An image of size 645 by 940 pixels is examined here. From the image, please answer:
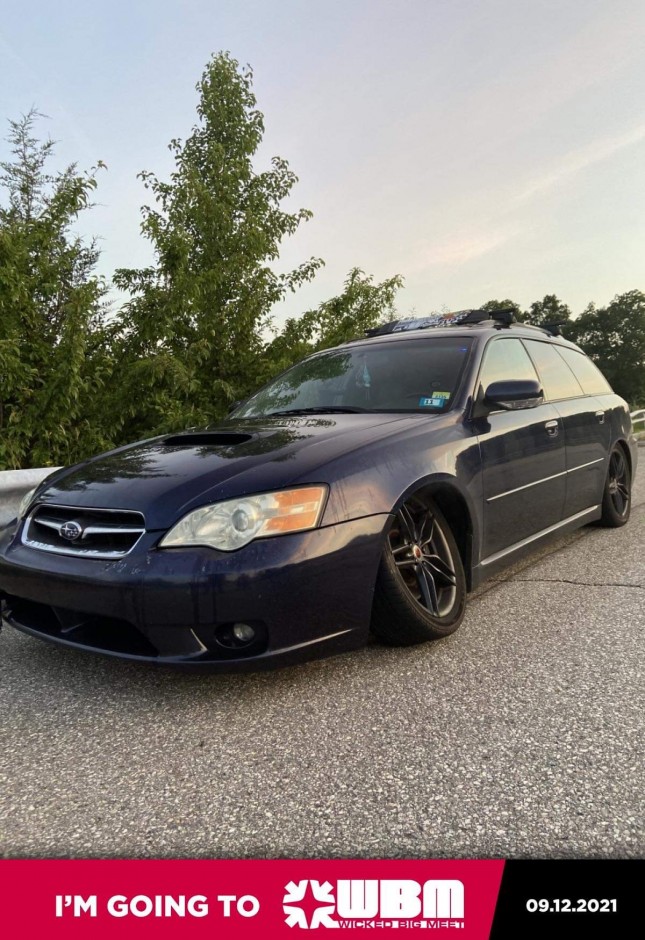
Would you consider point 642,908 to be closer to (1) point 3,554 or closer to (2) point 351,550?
(2) point 351,550

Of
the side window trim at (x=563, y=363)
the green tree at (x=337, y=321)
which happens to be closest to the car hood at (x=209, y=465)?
the side window trim at (x=563, y=363)

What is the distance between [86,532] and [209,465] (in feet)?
1.65

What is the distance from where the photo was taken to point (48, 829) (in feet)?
5.22

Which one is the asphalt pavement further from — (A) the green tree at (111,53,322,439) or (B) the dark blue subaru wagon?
(A) the green tree at (111,53,322,439)

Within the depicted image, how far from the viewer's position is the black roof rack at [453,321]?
400cm

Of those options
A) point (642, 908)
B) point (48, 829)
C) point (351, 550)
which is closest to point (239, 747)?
point (48, 829)

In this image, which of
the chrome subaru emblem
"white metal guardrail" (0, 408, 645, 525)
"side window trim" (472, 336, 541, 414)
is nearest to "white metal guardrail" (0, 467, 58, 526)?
"white metal guardrail" (0, 408, 645, 525)

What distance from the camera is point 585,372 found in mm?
4668

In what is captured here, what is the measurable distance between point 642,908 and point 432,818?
474 millimetres

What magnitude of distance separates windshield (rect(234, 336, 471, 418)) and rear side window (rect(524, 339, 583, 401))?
0.78 metres

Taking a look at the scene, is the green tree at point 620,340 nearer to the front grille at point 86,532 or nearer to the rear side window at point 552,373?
the rear side window at point 552,373

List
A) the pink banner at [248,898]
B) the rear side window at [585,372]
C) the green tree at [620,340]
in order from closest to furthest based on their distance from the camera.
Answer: the pink banner at [248,898] → the rear side window at [585,372] → the green tree at [620,340]

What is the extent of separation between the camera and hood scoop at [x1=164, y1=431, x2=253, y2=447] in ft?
8.98

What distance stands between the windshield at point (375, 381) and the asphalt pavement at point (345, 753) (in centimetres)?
118
